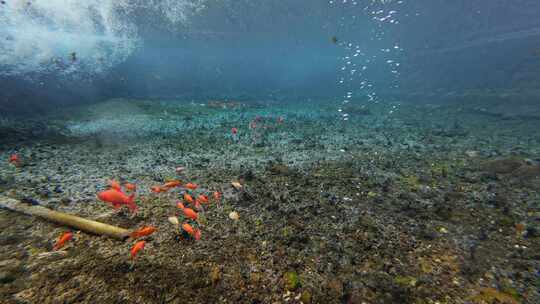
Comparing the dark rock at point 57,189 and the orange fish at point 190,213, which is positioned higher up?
Answer: the orange fish at point 190,213

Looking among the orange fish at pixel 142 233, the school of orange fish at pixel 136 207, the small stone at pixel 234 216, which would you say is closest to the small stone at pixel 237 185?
the school of orange fish at pixel 136 207

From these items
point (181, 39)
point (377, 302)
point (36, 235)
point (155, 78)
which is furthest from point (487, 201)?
point (181, 39)

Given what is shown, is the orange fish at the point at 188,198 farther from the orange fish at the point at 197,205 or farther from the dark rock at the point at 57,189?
the dark rock at the point at 57,189

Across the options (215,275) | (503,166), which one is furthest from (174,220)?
(503,166)

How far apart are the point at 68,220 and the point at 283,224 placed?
3803mm

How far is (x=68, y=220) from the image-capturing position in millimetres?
4082

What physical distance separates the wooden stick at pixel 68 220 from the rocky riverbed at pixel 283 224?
12cm

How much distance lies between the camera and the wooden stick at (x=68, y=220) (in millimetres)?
3855

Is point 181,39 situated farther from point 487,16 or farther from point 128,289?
point 128,289

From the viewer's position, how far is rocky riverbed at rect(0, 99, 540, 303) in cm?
315

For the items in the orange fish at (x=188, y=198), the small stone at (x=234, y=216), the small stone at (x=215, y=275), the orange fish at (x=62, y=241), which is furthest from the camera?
the orange fish at (x=188, y=198)

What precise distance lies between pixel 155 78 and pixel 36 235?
1276 inches

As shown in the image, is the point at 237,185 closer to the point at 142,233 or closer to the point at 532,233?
the point at 142,233

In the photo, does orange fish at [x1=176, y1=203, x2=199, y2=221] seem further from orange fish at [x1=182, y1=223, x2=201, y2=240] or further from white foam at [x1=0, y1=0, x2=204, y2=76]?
white foam at [x1=0, y1=0, x2=204, y2=76]
